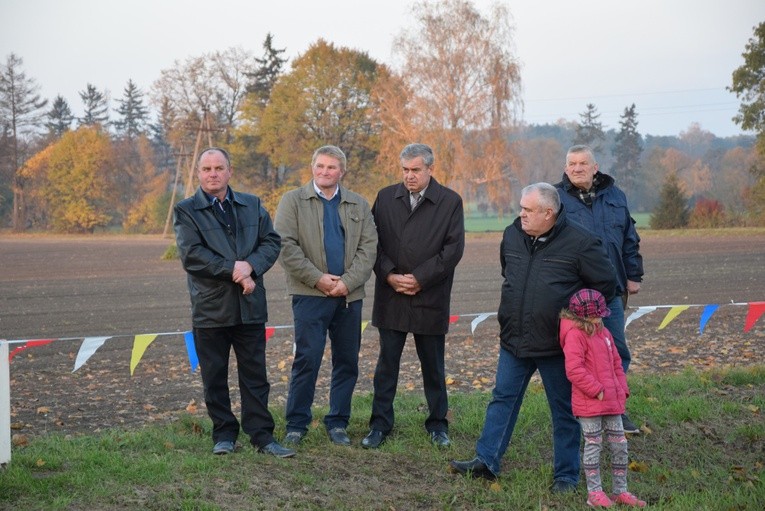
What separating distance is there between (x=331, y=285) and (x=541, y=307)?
1613 mm

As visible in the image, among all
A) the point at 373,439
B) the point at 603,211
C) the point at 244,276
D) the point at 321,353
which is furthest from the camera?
the point at 603,211

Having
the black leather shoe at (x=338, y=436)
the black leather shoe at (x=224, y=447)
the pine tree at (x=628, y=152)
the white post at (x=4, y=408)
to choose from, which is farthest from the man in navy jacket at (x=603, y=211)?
the pine tree at (x=628, y=152)

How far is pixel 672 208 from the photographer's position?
52.5 m

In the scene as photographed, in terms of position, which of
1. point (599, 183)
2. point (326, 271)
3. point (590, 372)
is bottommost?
point (590, 372)

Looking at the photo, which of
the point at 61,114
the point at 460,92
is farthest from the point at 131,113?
the point at 460,92

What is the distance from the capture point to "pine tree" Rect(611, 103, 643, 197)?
11181 cm

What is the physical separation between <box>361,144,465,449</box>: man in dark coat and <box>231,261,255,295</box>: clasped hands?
104cm

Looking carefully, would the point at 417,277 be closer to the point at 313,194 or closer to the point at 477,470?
the point at 313,194

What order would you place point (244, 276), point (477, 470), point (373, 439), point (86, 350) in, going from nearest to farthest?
point (477, 470)
point (244, 276)
point (373, 439)
point (86, 350)

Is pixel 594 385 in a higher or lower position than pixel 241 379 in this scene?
higher

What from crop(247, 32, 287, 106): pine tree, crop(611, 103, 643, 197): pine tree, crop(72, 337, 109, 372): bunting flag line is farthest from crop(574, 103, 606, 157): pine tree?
crop(72, 337, 109, 372): bunting flag line

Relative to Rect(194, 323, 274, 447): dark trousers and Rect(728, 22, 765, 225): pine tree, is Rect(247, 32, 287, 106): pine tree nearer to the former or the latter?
Rect(728, 22, 765, 225): pine tree

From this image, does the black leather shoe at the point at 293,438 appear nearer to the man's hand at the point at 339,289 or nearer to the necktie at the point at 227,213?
the man's hand at the point at 339,289

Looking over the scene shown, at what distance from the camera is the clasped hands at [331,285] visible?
6.27 meters
